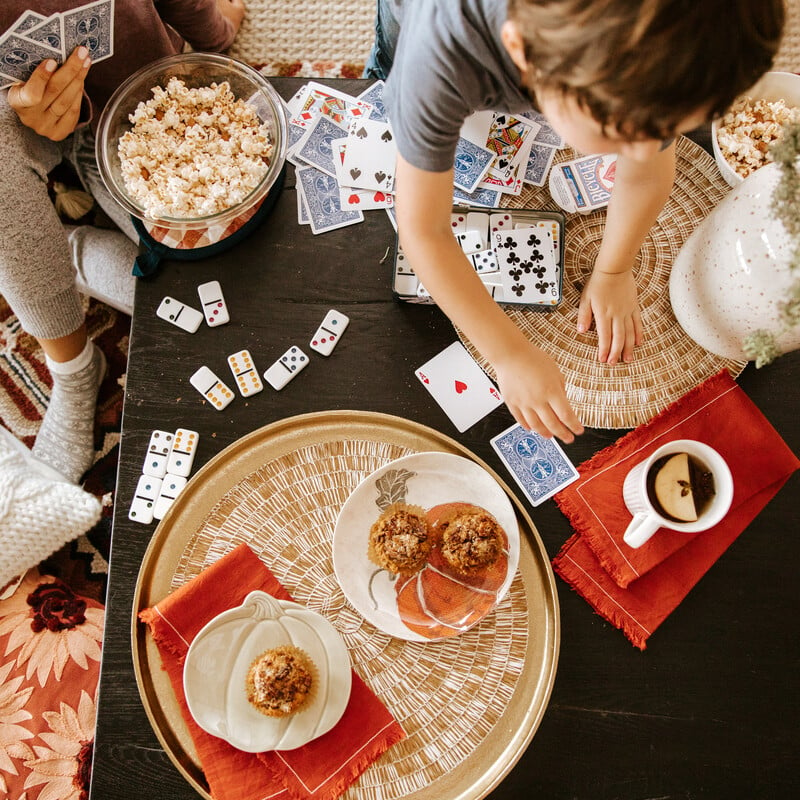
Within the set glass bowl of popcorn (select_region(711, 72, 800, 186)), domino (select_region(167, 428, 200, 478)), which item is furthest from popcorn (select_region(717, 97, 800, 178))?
domino (select_region(167, 428, 200, 478))

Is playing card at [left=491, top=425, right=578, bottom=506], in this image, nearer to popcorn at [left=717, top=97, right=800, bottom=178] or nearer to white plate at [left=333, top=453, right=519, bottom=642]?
white plate at [left=333, top=453, right=519, bottom=642]

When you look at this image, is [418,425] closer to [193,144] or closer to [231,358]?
[231,358]

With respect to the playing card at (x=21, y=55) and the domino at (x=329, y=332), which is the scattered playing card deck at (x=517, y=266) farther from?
the playing card at (x=21, y=55)

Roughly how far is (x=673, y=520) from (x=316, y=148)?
2.76 ft

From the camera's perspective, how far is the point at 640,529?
0.94m

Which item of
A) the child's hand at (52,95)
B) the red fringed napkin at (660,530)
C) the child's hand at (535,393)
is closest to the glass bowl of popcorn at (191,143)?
the child's hand at (52,95)

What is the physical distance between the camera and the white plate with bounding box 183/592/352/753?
88 centimetres

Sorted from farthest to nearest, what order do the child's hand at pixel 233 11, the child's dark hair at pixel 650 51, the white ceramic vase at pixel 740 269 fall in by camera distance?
the child's hand at pixel 233 11
the white ceramic vase at pixel 740 269
the child's dark hair at pixel 650 51

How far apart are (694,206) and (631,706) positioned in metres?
0.82

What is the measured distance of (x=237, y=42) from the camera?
70.8 inches

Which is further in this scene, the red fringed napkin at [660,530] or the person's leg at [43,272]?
the person's leg at [43,272]

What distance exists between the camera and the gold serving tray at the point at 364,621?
943mm

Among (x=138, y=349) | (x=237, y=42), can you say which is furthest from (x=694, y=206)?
(x=237, y=42)

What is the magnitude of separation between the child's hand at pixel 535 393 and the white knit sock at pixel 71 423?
1079 mm
